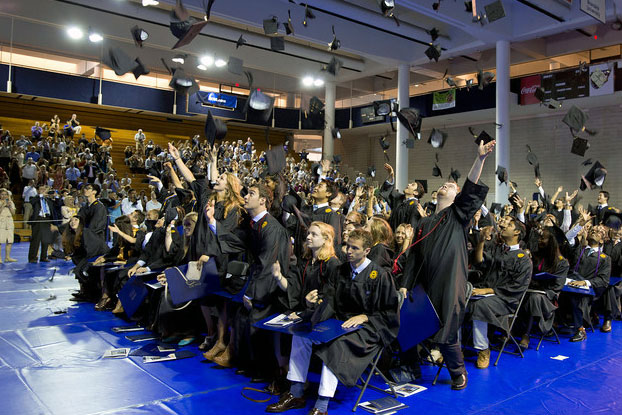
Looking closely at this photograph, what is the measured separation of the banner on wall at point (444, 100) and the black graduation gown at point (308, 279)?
16306mm

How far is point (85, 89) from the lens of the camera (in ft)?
64.7

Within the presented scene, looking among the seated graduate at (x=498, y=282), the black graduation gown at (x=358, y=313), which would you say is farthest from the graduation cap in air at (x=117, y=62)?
the seated graduate at (x=498, y=282)

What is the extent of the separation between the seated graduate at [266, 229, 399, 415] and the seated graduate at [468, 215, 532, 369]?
1540 mm

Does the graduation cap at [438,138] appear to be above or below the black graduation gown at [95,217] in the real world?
above

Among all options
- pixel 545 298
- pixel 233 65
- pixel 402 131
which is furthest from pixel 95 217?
pixel 402 131

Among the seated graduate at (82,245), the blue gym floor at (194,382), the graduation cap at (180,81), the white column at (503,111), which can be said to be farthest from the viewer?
the white column at (503,111)

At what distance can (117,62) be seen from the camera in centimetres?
748

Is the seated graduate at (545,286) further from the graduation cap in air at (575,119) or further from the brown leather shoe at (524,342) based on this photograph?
the graduation cap in air at (575,119)

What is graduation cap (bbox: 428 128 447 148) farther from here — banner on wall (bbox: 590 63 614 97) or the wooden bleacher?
the wooden bleacher

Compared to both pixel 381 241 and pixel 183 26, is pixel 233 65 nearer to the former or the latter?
pixel 183 26

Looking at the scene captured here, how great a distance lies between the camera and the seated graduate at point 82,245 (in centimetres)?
782

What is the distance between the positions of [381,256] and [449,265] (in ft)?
2.75

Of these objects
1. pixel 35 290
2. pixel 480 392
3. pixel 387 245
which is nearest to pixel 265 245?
pixel 387 245

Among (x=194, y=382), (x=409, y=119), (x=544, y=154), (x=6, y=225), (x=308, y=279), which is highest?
(x=544, y=154)
